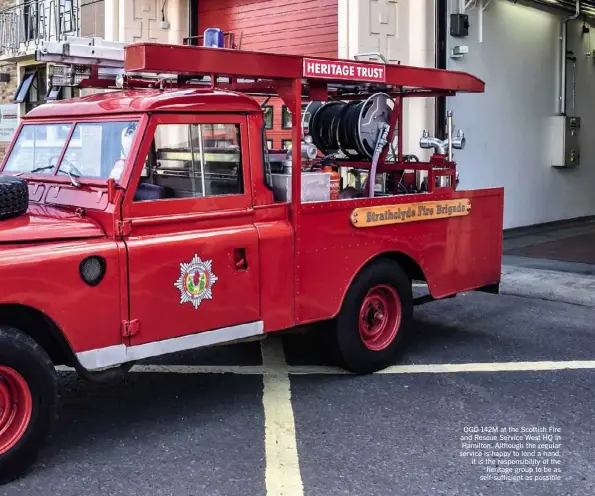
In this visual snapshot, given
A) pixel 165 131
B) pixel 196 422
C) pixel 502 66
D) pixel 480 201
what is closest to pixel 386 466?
pixel 196 422

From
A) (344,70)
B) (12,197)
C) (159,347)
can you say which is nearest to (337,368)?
(159,347)

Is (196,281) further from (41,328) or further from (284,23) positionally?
(284,23)

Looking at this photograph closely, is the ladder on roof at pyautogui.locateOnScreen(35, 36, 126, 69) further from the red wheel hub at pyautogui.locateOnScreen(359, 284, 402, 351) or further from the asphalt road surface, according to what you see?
the red wheel hub at pyautogui.locateOnScreen(359, 284, 402, 351)

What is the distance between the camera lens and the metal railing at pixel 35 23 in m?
15.1

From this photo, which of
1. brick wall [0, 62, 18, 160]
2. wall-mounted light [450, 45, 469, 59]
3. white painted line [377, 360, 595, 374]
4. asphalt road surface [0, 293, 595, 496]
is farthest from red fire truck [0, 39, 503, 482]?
brick wall [0, 62, 18, 160]

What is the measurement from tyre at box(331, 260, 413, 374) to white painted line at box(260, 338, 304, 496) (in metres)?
0.52

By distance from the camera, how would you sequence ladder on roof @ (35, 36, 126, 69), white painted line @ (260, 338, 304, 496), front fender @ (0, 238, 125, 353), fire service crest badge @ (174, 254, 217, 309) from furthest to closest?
ladder on roof @ (35, 36, 126, 69)
fire service crest badge @ (174, 254, 217, 309)
white painted line @ (260, 338, 304, 496)
front fender @ (0, 238, 125, 353)

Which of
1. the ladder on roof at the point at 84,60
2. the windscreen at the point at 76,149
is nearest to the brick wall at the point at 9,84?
the ladder on roof at the point at 84,60

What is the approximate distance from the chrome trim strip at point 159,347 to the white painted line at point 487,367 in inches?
57.4

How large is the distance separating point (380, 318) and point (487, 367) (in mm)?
925

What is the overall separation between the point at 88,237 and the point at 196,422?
1396mm

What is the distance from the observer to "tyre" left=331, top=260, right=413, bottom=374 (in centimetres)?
557

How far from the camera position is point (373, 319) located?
588cm

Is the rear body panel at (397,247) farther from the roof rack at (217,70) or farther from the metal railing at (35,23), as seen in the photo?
the metal railing at (35,23)
